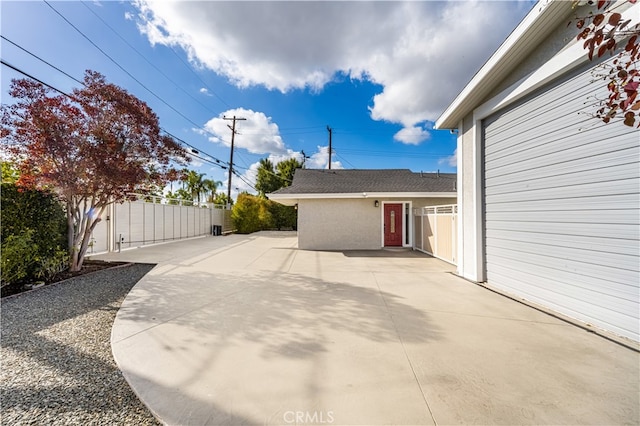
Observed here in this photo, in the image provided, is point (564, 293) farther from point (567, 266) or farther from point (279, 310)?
point (279, 310)

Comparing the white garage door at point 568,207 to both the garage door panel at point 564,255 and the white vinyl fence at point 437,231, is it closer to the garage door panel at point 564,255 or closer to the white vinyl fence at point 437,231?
the garage door panel at point 564,255

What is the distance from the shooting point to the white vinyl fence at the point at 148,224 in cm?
1000

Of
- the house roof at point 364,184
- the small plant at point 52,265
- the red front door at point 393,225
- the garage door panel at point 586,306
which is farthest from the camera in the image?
the red front door at point 393,225

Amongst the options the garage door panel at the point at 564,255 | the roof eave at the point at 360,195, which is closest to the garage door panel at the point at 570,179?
the garage door panel at the point at 564,255

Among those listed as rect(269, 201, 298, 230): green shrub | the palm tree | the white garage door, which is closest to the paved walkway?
the white garage door

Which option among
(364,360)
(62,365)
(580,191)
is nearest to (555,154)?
(580,191)

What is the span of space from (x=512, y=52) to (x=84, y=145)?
9.30 metres

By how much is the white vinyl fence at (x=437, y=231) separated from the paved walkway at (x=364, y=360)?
3.15 m

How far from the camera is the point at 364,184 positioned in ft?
40.9

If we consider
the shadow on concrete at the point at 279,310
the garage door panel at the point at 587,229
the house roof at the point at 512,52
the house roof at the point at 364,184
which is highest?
the house roof at the point at 512,52

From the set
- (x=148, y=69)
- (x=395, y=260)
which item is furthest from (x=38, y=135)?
(x=395, y=260)

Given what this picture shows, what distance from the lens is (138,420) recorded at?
6.61 ft

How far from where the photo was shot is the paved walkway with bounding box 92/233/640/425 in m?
2.08

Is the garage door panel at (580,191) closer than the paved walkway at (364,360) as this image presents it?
No
